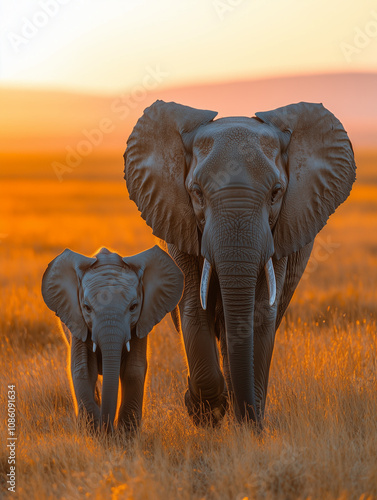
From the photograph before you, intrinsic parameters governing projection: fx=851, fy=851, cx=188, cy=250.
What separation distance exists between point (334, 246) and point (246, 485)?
1875 cm

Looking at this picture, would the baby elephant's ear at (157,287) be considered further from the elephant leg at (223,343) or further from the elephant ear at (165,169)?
the elephant leg at (223,343)

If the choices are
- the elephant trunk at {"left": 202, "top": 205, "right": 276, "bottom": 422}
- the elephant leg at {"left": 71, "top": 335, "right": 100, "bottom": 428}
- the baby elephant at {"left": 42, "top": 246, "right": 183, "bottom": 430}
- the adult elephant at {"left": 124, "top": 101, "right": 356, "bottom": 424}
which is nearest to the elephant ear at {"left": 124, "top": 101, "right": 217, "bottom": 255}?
the adult elephant at {"left": 124, "top": 101, "right": 356, "bottom": 424}

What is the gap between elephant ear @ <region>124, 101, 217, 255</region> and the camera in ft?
22.9

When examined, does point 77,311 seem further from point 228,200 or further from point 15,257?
point 15,257

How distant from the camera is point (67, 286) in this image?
24.0 feet

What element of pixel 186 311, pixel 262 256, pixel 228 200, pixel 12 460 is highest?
pixel 228 200

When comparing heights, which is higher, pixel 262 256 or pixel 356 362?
pixel 262 256

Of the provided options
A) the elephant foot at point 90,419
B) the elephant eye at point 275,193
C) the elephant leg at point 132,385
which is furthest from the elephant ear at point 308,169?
the elephant foot at point 90,419

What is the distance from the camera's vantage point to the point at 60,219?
3553 centimetres

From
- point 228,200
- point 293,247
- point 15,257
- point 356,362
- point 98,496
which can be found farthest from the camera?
point 15,257

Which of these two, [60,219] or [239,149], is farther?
[60,219]

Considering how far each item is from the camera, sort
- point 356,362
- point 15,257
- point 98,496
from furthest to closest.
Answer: point 15,257 → point 356,362 → point 98,496

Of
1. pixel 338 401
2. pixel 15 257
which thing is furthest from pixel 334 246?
pixel 338 401

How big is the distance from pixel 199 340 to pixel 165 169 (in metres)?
1.49
